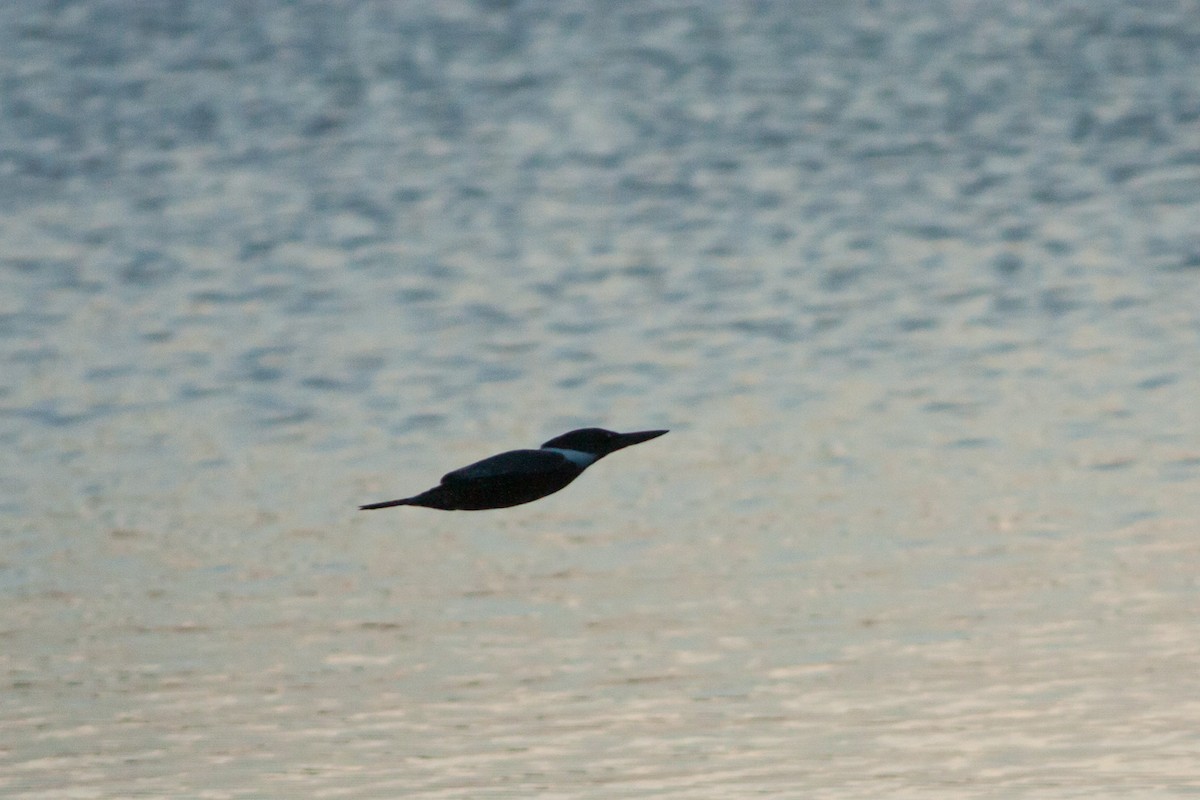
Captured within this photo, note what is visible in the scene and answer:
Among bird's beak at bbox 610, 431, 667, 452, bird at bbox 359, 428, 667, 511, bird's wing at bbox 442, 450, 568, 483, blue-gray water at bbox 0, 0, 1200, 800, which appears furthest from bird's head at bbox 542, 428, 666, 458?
blue-gray water at bbox 0, 0, 1200, 800

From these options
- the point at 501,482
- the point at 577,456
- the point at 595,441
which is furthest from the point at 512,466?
the point at 595,441

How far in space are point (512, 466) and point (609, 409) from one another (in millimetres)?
10071

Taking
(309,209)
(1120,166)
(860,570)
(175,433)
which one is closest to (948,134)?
(1120,166)

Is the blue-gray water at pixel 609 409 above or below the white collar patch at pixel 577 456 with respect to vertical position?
below

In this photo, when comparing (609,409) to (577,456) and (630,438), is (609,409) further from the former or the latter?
(577,456)

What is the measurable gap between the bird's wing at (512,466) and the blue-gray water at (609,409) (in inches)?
139

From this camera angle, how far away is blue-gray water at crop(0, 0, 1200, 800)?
13117mm

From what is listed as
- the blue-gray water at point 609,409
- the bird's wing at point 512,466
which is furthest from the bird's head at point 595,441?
the blue-gray water at point 609,409

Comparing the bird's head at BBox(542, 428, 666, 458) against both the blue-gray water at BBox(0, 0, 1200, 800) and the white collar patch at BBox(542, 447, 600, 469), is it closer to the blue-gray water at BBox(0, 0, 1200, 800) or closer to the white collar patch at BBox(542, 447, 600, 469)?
the white collar patch at BBox(542, 447, 600, 469)

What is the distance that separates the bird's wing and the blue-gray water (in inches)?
139

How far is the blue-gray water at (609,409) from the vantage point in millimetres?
13117

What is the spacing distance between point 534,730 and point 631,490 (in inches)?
155

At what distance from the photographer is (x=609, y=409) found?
19.0 meters

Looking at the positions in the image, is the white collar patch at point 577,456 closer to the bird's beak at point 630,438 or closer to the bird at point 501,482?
the bird at point 501,482
